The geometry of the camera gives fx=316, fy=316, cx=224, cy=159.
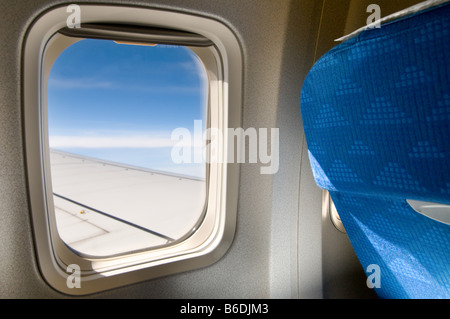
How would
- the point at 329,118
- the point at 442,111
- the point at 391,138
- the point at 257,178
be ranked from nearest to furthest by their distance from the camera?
the point at 442,111 → the point at 391,138 → the point at 329,118 → the point at 257,178

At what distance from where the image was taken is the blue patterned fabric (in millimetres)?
543

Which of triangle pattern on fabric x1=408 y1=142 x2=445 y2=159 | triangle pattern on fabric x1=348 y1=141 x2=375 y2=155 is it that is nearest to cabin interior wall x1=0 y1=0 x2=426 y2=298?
triangle pattern on fabric x1=348 y1=141 x2=375 y2=155

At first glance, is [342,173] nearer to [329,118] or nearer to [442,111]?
[329,118]

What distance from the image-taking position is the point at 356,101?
0.69 metres

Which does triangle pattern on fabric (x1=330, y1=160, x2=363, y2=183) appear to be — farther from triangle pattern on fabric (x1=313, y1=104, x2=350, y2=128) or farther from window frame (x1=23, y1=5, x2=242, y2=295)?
window frame (x1=23, y1=5, x2=242, y2=295)

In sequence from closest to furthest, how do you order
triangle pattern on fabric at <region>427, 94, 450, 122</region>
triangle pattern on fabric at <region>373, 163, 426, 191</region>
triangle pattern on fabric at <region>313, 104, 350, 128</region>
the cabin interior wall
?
triangle pattern on fabric at <region>427, 94, 450, 122</region>, triangle pattern on fabric at <region>373, 163, 426, 191</region>, triangle pattern on fabric at <region>313, 104, 350, 128</region>, the cabin interior wall

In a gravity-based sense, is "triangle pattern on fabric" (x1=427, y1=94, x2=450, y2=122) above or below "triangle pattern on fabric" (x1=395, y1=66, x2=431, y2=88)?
below

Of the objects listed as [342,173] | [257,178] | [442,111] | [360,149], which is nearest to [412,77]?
[442,111]

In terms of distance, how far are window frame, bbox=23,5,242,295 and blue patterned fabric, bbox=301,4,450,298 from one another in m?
0.60

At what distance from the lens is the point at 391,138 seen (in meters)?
0.65

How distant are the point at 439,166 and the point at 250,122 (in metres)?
0.88

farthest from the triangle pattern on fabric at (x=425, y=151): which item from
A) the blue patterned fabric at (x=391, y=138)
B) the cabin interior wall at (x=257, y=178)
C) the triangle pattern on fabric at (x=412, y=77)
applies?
the cabin interior wall at (x=257, y=178)

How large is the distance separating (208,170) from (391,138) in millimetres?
1034

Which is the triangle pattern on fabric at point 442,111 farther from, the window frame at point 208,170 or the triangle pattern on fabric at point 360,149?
the window frame at point 208,170
